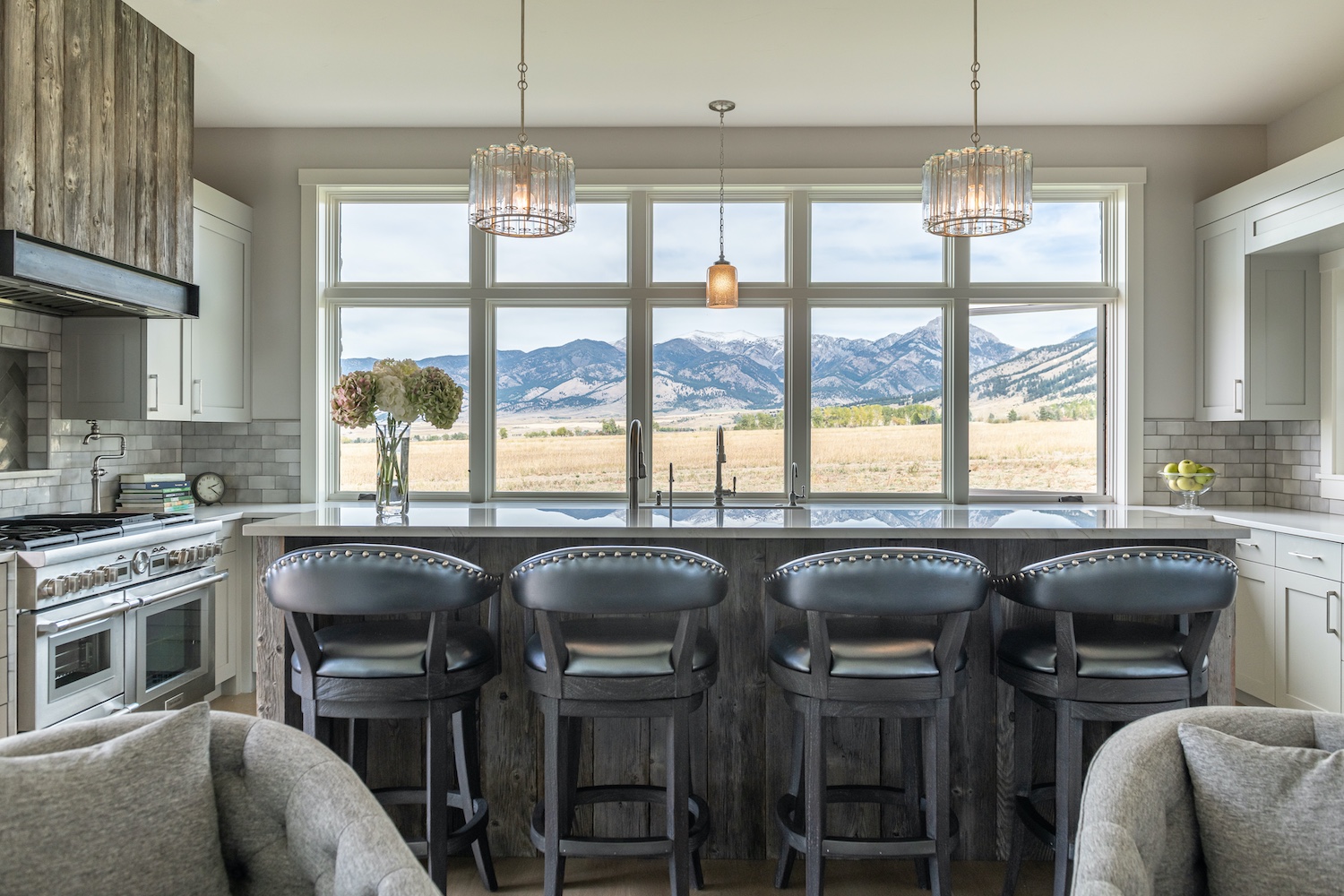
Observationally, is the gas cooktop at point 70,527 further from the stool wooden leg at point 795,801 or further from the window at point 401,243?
the stool wooden leg at point 795,801

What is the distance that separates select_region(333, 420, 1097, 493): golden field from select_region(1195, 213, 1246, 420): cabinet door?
1.98 feet

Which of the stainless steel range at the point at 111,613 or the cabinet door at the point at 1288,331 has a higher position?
the cabinet door at the point at 1288,331

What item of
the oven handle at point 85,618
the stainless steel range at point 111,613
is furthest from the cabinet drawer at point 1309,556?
the oven handle at point 85,618

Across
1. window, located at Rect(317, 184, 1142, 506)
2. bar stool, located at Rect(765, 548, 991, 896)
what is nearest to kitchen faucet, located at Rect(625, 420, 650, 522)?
bar stool, located at Rect(765, 548, 991, 896)

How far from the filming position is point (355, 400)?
8.54 feet

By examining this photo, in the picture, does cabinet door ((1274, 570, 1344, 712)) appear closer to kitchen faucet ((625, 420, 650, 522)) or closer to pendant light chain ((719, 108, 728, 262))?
kitchen faucet ((625, 420, 650, 522))

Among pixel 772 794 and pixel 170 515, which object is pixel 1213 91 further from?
pixel 170 515

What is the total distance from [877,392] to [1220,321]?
5.83ft

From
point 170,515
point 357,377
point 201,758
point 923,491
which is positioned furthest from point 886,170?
point 201,758

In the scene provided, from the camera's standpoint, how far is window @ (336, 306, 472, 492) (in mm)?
4695

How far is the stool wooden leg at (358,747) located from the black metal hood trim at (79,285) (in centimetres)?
186

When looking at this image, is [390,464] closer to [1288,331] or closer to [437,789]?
[437,789]

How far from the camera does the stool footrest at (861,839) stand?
2.04 metres

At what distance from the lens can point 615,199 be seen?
468 centimetres
